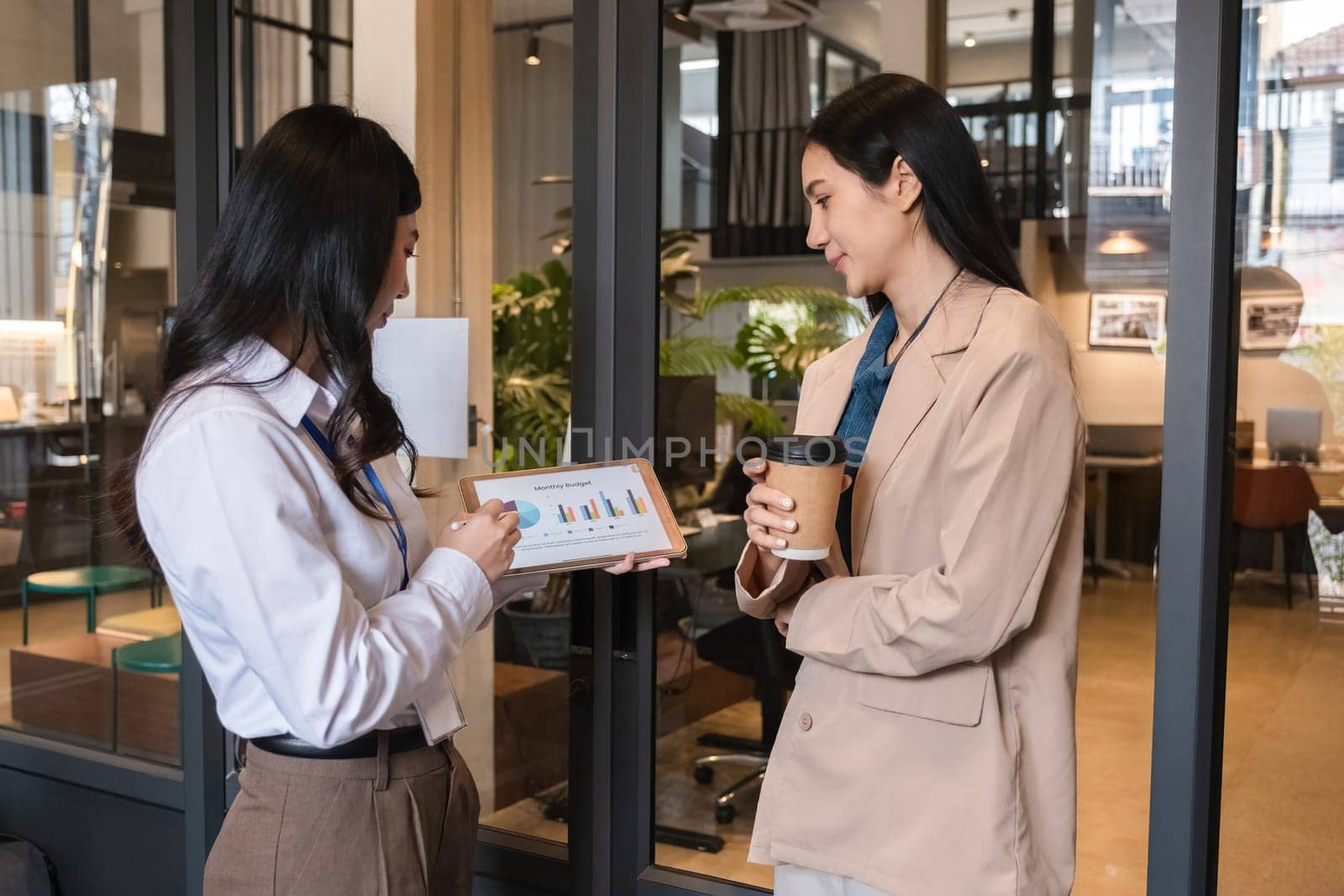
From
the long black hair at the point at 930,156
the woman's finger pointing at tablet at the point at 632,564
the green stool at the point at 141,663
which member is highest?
Result: the long black hair at the point at 930,156

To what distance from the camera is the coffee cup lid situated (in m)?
1.40

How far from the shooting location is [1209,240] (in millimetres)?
1686

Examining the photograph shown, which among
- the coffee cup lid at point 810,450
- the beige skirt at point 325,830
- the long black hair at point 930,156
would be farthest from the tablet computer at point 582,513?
the long black hair at point 930,156

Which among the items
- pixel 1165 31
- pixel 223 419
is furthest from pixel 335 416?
pixel 1165 31

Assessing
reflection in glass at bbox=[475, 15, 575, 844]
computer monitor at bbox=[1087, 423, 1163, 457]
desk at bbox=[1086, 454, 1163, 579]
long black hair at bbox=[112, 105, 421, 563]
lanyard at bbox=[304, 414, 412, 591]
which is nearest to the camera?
long black hair at bbox=[112, 105, 421, 563]

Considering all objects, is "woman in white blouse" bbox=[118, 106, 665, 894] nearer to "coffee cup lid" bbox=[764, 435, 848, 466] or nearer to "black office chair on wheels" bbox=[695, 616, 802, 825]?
"coffee cup lid" bbox=[764, 435, 848, 466]

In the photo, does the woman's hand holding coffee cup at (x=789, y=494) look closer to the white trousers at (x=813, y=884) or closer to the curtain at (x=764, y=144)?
the white trousers at (x=813, y=884)

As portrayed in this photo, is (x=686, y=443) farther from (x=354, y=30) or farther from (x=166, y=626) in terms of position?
(x=166, y=626)

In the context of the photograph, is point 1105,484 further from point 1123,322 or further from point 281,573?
point 281,573

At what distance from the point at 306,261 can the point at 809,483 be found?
688 millimetres

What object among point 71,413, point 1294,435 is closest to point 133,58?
point 71,413

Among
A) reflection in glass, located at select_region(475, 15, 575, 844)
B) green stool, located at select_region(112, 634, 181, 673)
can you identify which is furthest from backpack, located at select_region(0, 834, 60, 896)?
reflection in glass, located at select_region(475, 15, 575, 844)

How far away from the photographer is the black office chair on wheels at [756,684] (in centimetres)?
248

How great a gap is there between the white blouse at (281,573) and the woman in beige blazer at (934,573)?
461mm
